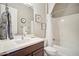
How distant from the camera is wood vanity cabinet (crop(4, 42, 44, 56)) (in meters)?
1.49

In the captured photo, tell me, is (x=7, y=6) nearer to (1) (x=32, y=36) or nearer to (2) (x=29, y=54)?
(1) (x=32, y=36)

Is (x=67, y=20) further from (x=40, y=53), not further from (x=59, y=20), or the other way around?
(x=40, y=53)

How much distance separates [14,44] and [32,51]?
1.02ft

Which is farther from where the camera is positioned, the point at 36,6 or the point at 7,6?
the point at 36,6

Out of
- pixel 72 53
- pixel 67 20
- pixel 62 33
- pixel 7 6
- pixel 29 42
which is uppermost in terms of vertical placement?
pixel 7 6

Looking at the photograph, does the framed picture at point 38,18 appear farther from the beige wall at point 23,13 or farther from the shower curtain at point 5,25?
the shower curtain at point 5,25

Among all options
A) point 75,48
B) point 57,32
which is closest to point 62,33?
point 57,32

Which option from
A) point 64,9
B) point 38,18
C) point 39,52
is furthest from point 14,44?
point 64,9

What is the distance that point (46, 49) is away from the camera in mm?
1676

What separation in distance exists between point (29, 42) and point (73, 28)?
0.72 metres

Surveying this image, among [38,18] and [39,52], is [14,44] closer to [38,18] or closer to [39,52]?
[39,52]

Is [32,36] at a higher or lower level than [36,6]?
lower

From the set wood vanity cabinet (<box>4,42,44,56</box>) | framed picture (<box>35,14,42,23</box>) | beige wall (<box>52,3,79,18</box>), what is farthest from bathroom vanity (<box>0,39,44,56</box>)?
beige wall (<box>52,3,79,18</box>)

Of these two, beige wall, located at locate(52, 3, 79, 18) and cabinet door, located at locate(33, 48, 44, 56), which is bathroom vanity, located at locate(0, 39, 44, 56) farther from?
beige wall, located at locate(52, 3, 79, 18)
